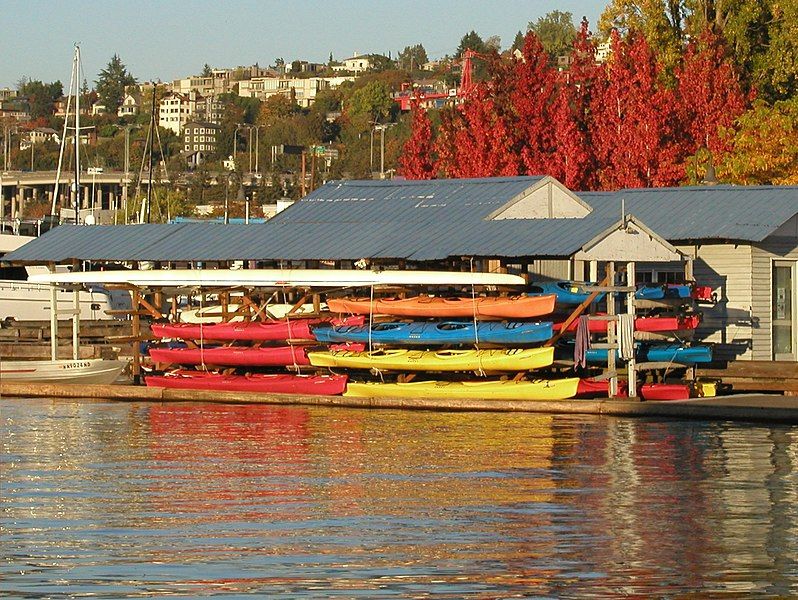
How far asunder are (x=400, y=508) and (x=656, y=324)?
1390cm

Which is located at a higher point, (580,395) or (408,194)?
(408,194)

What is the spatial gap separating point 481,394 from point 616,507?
13.2 meters

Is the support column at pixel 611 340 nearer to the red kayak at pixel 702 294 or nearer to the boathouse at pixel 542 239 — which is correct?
the boathouse at pixel 542 239

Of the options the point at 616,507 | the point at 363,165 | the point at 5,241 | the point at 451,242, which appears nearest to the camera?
the point at 616,507

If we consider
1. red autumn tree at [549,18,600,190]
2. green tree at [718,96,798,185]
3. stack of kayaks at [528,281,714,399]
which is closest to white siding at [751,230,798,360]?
stack of kayaks at [528,281,714,399]

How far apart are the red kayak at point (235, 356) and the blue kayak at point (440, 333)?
839 mm

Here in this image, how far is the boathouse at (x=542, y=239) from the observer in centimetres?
3578

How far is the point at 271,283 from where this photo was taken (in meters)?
37.5

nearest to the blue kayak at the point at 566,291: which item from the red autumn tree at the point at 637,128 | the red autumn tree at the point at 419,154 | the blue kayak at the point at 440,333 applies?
the blue kayak at the point at 440,333

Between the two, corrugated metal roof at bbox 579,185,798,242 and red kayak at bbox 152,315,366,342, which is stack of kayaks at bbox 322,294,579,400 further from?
corrugated metal roof at bbox 579,185,798,242

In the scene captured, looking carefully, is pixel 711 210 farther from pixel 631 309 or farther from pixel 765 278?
pixel 631 309

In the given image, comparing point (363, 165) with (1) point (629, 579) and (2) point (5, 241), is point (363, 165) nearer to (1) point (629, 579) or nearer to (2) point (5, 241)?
(2) point (5, 241)

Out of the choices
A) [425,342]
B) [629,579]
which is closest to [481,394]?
[425,342]

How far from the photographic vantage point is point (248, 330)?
126 feet
